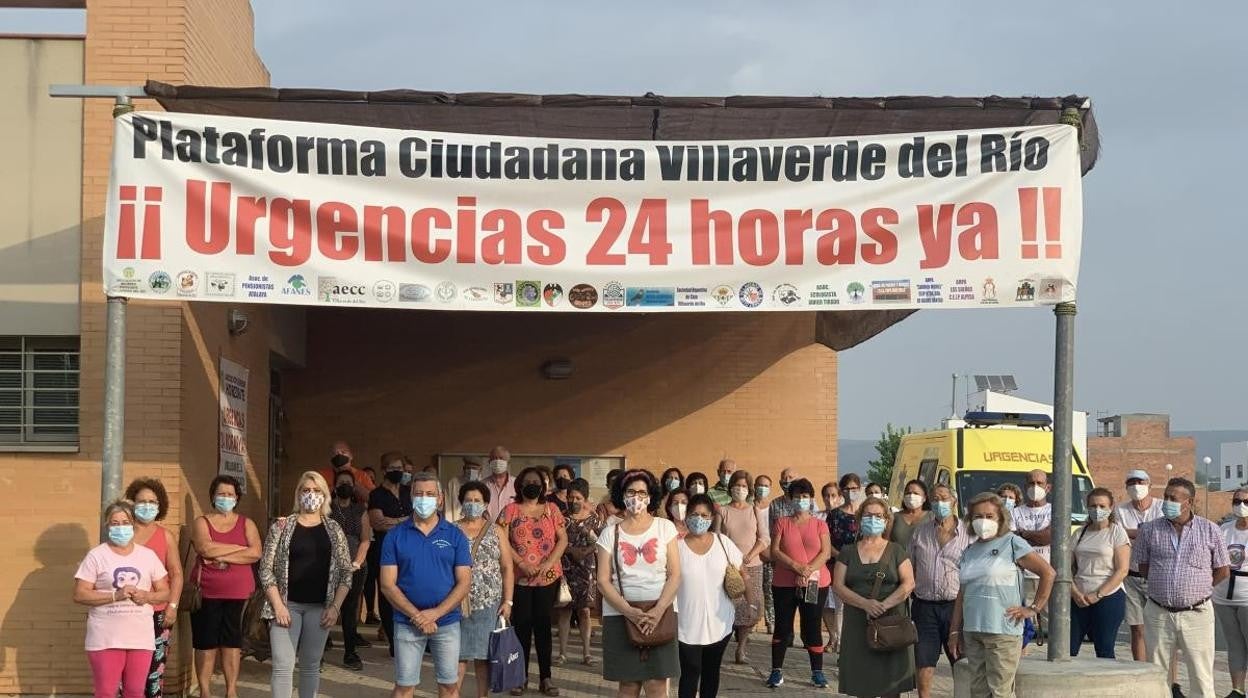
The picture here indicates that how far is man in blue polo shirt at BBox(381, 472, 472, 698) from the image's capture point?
9.52 meters

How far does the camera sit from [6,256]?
1142cm

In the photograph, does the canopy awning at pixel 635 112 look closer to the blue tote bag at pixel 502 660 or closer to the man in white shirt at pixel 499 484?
the blue tote bag at pixel 502 660

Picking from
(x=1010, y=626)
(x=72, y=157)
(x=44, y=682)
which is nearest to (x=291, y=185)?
(x=72, y=157)

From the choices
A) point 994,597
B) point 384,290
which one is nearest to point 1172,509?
point 994,597

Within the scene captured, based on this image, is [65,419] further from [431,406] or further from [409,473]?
[431,406]

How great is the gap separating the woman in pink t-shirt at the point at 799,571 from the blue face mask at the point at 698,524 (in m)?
2.74

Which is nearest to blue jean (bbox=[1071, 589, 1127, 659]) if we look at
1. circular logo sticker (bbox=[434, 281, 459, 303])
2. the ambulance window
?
circular logo sticker (bbox=[434, 281, 459, 303])

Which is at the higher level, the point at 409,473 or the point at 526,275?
the point at 526,275

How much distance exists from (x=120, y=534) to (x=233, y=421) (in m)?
4.12

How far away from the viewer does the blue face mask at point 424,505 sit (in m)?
9.55

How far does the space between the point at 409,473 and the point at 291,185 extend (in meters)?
5.03

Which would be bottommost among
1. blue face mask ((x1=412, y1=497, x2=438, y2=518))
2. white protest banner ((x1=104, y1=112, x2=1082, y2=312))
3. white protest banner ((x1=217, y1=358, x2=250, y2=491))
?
blue face mask ((x1=412, y1=497, x2=438, y2=518))

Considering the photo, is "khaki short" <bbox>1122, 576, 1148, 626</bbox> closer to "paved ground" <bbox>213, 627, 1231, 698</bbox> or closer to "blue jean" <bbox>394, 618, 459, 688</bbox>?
"paved ground" <bbox>213, 627, 1231, 698</bbox>

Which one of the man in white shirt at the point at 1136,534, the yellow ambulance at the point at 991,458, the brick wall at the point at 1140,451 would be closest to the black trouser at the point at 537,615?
the man in white shirt at the point at 1136,534
